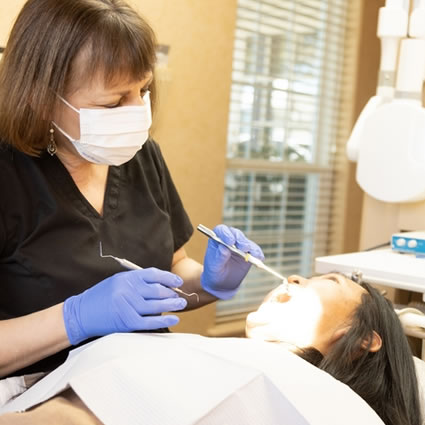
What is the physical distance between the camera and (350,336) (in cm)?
Result: 137

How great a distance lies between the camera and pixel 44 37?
4.16 feet

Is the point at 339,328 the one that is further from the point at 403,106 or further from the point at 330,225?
the point at 330,225

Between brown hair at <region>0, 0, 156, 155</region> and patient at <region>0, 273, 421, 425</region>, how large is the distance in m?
0.62

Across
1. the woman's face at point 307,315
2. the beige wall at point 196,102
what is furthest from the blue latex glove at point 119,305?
the beige wall at point 196,102

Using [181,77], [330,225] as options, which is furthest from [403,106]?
[330,225]

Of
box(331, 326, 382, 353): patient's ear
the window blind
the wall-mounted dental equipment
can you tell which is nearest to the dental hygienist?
box(331, 326, 382, 353): patient's ear

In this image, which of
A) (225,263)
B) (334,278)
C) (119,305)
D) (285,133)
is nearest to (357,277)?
(334,278)

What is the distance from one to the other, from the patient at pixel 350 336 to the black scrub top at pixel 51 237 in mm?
343

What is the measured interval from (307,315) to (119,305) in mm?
458

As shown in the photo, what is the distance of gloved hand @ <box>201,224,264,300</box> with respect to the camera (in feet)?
4.71

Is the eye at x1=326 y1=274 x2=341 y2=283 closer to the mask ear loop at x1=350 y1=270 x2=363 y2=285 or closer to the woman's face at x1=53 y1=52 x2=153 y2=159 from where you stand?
the mask ear loop at x1=350 y1=270 x2=363 y2=285

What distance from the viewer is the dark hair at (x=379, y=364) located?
1.30 metres

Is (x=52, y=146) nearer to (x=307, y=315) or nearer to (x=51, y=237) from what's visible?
(x=51, y=237)

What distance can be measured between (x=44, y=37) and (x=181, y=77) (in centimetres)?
151
